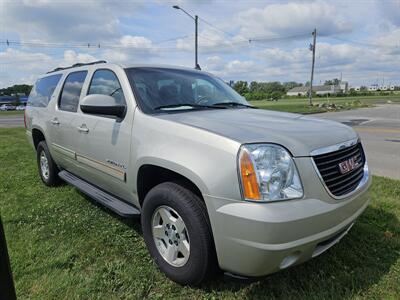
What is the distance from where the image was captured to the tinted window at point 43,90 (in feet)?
16.8

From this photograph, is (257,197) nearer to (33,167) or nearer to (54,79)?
(54,79)

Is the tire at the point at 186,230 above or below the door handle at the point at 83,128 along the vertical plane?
below

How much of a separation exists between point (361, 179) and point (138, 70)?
7.94 feet

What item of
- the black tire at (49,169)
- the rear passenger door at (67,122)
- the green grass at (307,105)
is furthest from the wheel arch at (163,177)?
the green grass at (307,105)

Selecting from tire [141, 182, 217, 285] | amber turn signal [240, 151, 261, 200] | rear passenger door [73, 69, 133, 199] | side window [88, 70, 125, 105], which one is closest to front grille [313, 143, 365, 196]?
amber turn signal [240, 151, 261, 200]

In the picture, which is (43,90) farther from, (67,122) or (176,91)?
(176,91)

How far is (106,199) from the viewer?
3584 millimetres

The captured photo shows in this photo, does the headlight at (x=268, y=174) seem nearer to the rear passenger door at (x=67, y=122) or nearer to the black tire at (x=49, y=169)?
the rear passenger door at (x=67, y=122)

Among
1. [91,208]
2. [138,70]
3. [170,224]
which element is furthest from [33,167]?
[170,224]

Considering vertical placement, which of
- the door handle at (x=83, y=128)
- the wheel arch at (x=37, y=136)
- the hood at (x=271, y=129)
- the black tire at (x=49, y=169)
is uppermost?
the hood at (x=271, y=129)

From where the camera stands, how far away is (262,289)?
2656 millimetres

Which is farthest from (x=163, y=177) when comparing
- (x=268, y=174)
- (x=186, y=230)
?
(x=268, y=174)

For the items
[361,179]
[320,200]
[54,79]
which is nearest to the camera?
[320,200]

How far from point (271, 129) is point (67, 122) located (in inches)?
111
